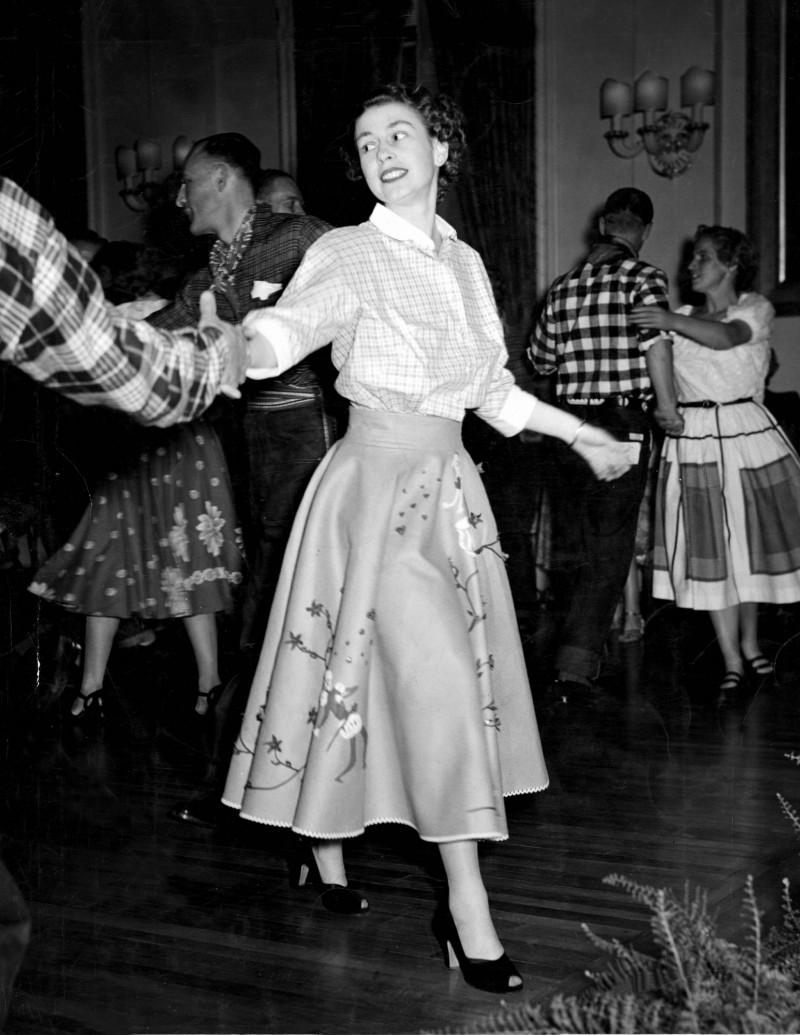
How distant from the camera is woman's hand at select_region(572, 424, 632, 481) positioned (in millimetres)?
2047

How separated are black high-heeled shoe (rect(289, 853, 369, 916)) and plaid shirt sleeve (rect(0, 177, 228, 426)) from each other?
103cm

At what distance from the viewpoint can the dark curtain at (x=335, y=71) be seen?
112 inches

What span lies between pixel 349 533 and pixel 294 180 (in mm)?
1318

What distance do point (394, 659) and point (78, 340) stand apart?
0.83 m

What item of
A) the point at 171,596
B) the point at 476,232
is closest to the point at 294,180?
the point at 476,232

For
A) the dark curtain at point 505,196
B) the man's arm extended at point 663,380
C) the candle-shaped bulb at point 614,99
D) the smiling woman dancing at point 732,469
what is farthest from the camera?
the candle-shaped bulb at point 614,99

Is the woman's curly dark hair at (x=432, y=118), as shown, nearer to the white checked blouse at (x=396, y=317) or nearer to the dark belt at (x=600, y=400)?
the white checked blouse at (x=396, y=317)

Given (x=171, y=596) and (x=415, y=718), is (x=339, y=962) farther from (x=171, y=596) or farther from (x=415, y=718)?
(x=171, y=596)

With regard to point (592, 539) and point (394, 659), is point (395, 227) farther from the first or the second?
point (592, 539)

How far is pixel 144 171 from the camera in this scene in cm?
282

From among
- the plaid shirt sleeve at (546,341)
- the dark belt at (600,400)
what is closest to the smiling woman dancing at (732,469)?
the dark belt at (600,400)

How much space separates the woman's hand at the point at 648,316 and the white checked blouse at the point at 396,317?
1426mm

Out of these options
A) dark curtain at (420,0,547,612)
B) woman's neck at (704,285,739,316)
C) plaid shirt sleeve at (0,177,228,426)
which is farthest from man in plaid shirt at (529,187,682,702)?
plaid shirt sleeve at (0,177,228,426)

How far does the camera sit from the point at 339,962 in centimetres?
189
